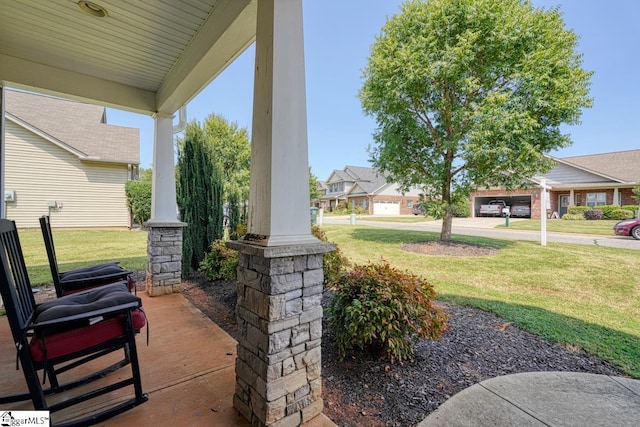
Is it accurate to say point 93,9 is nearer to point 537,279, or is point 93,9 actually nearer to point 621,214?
point 537,279

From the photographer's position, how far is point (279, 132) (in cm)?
164

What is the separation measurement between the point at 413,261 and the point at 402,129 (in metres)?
3.85

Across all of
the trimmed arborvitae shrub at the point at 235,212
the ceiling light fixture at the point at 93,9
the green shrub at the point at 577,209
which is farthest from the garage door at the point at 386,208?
the ceiling light fixture at the point at 93,9

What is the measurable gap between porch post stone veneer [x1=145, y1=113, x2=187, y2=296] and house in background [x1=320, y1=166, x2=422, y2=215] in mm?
22459

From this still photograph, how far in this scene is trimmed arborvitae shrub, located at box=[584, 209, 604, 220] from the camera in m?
15.4

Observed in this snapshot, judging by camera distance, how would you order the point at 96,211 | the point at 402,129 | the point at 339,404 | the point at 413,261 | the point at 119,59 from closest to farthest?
the point at 339,404 < the point at 119,59 < the point at 413,261 < the point at 402,129 < the point at 96,211

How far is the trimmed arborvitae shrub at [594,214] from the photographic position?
15.4 m

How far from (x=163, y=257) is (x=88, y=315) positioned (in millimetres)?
2600

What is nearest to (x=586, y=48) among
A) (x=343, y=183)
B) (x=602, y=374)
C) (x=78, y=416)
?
(x=602, y=374)

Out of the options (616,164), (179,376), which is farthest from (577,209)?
(179,376)

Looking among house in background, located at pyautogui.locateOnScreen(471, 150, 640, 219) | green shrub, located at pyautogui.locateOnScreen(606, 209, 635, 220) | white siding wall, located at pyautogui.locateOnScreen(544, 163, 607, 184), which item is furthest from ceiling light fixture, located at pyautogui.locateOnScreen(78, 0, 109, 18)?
white siding wall, located at pyautogui.locateOnScreen(544, 163, 607, 184)

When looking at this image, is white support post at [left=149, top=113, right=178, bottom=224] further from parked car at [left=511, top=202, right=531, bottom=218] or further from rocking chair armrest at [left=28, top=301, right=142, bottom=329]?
parked car at [left=511, top=202, right=531, bottom=218]

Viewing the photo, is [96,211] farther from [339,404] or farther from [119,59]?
[339,404]

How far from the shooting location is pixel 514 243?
8398mm
